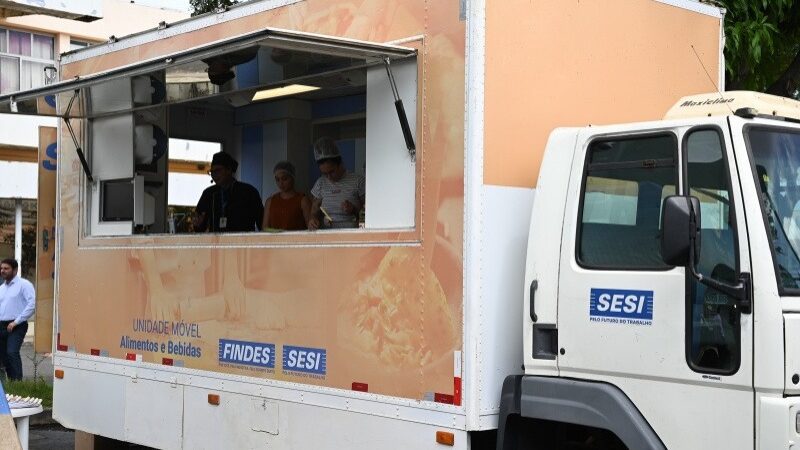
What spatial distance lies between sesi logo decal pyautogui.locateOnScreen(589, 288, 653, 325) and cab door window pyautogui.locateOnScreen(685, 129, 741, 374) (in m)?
0.22

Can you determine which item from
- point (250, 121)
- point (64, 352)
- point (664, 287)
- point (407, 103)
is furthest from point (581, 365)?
point (250, 121)

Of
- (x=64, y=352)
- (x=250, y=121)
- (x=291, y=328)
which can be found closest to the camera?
(x=291, y=328)

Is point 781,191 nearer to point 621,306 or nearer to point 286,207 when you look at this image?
point 621,306

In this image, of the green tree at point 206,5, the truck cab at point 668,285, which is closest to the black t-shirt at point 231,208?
the truck cab at point 668,285

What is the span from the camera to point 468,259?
215 inches

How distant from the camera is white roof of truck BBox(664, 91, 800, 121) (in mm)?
4992

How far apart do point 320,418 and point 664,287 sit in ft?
7.74

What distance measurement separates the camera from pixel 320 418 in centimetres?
630

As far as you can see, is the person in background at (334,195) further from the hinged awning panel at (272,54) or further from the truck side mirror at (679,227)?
the truck side mirror at (679,227)

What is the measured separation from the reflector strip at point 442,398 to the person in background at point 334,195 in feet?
4.85

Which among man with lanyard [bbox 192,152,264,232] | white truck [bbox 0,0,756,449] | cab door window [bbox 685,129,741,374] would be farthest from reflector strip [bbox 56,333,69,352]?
cab door window [bbox 685,129,741,374]

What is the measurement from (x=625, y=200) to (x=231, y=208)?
3838mm

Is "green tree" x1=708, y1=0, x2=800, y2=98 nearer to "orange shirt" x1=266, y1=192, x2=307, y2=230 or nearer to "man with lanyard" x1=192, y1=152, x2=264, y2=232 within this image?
"orange shirt" x1=266, y1=192, x2=307, y2=230

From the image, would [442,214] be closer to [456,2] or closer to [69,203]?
[456,2]
